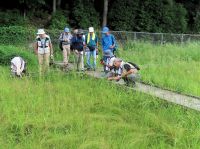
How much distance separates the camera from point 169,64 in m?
19.7

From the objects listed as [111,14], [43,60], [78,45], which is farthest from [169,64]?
[111,14]

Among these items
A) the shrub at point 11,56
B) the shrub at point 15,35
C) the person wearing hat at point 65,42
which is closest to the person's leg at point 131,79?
the person wearing hat at point 65,42

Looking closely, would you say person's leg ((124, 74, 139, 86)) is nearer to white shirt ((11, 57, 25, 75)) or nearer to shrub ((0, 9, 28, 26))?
white shirt ((11, 57, 25, 75))

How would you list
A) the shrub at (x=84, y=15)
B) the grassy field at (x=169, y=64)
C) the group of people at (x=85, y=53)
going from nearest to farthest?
1. the group of people at (x=85, y=53)
2. the grassy field at (x=169, y=64)
3. the shrub at (x=84, y=15)

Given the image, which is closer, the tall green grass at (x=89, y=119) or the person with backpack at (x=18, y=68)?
the tall green grass at (x=89, y=119)

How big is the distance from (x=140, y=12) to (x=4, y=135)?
93.5 ft

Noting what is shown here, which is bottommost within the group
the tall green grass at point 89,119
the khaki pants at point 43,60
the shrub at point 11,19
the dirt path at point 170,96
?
the tall green grass at point 89,119

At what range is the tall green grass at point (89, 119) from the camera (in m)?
9.20

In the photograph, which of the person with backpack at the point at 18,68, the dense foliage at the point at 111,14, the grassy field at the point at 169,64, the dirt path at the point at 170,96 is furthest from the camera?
the dense foliage at the point at 111,14

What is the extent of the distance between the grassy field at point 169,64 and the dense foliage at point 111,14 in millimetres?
9323

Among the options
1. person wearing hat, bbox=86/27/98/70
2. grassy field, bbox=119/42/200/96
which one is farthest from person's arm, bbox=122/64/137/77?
person wearing hat, bbox=86/27/98/70

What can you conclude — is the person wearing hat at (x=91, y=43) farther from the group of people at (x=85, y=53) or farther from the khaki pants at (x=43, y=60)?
the khaki pants at (x=43, y=60)

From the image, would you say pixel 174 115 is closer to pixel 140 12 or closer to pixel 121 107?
pixel 121 107

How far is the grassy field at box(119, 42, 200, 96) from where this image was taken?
1459cm
